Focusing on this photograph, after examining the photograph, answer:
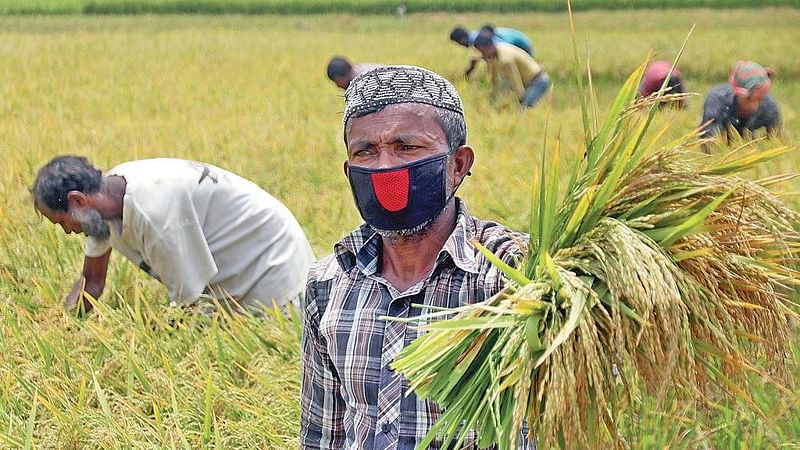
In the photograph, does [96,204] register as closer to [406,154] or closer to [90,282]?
[90,282]

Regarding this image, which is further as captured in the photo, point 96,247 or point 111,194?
point 96,247

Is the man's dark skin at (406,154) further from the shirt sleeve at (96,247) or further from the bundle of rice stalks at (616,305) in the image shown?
the shirt sleeve at (96,247)

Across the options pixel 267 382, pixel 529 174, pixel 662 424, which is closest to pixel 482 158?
pixel 529 174

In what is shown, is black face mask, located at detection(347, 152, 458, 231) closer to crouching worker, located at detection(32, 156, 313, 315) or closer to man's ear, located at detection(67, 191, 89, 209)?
crouching worker, located at detection(32, 156, 313, 315)

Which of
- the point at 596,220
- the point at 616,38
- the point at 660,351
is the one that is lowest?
the point at 616,38

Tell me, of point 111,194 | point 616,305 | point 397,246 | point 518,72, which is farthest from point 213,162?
point 616,305

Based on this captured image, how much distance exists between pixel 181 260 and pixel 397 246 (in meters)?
1.94

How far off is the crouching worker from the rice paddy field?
146 millimetres

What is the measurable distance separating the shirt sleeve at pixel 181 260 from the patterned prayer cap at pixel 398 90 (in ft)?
6.18

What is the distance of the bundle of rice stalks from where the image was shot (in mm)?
1312

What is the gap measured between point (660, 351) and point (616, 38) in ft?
52.1

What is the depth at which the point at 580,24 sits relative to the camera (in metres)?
19.3

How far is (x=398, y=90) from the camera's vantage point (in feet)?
5.19

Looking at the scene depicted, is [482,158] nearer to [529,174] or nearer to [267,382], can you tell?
[529,174]
